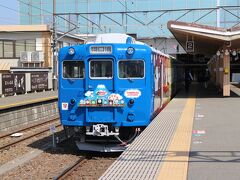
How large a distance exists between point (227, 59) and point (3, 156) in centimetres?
1527

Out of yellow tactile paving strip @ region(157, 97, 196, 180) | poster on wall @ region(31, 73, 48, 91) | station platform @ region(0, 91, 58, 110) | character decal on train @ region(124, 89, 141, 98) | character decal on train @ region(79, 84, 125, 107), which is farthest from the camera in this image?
poster on wall @ region(31, 73, 48, 91)

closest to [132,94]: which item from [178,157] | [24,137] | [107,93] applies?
[107,93]

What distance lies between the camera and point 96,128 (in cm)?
1136

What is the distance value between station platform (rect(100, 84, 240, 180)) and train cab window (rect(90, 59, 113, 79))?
170 cm

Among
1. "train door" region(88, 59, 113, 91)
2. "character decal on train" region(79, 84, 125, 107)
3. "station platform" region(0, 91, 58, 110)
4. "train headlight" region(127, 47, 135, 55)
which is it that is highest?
"train headlight" region(127, 47, 135, 55)

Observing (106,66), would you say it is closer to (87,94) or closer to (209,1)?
(87,94)

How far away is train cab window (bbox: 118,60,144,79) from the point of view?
11.7 m

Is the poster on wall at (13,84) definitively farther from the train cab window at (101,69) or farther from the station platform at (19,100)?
the train cab window at (101,69)

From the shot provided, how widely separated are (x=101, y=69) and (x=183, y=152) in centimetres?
409

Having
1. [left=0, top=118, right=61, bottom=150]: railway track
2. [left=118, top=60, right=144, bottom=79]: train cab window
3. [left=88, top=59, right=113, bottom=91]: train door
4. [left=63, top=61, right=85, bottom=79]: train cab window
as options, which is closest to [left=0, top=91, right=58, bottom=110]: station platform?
[left=0, top=118, right=61, bottom=150]: railway track

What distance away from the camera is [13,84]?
95.3 ft

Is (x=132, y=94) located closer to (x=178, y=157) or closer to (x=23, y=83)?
(x=178, y=157)

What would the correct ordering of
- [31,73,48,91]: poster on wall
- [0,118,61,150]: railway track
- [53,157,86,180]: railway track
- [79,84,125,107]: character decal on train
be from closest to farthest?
1. [53,157,86,180]: railway track
2. [79,84,125,107]: character decal on train
3. [0,118,61,150]: railway track
4. [31,73,48,91]: poster on wall

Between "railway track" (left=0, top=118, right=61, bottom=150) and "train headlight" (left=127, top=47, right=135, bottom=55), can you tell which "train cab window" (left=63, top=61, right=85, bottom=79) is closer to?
"train headlight" (left=127, top=47, right=135, bottom=55)
